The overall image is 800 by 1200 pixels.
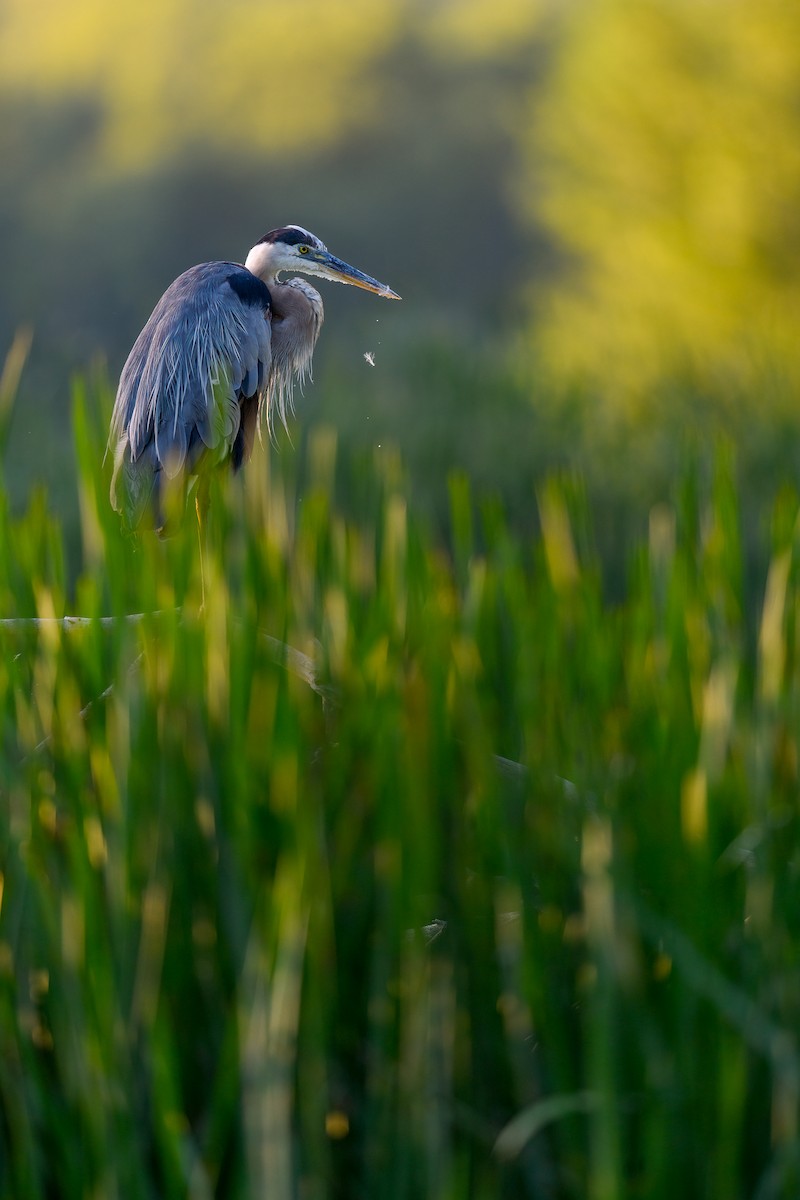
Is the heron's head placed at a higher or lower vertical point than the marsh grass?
higher

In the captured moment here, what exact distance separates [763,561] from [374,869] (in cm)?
299

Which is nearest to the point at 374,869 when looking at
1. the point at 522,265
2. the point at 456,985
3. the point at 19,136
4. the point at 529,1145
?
the point at 456,985

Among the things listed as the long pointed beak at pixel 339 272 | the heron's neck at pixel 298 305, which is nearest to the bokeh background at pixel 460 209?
the long pointed beak at pixel 339 272

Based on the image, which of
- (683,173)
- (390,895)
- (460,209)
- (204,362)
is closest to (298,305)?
(204,362)

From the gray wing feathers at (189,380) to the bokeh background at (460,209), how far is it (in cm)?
56

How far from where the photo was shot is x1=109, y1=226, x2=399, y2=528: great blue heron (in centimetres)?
207

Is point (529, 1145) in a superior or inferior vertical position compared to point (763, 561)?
superior

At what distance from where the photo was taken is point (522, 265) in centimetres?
1465

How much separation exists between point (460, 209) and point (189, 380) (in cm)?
1303

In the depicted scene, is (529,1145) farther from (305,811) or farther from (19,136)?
(19,136)

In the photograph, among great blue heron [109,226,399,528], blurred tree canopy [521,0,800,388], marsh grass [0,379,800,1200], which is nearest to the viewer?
marsh grass [0,379,800,1200]

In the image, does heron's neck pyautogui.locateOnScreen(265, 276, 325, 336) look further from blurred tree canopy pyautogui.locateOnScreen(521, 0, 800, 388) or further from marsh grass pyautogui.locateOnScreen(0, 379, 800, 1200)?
blurred tree canopy pyautogui.locateOnScreen(521, 0, 800, 388)

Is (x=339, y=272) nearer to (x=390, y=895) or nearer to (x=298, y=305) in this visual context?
(x=298, y=305)

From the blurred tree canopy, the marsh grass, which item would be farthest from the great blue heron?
the blurred tree canopy
